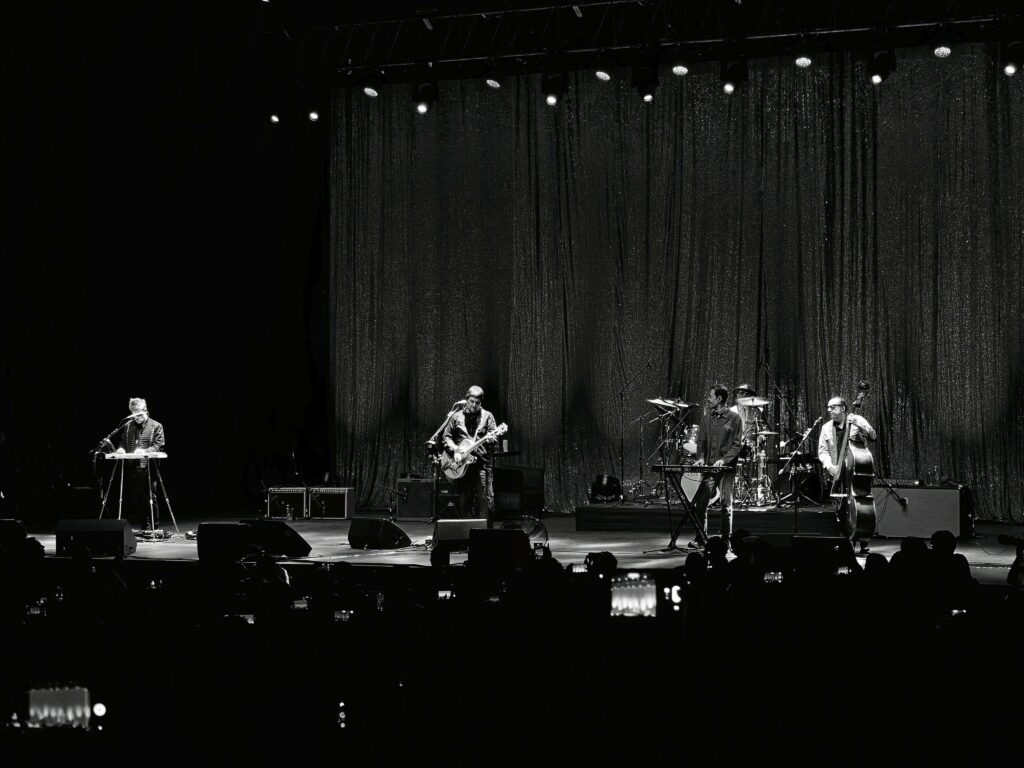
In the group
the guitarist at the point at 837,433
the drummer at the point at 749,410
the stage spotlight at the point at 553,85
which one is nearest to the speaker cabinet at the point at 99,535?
the guitarist at the point at 837,433

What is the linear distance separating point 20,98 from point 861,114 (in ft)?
34.3

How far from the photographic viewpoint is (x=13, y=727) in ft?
10.3

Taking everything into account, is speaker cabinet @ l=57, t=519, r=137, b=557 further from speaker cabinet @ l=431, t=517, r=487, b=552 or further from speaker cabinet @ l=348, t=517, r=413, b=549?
speaker cabinet @ l=431, t=517, r=487, b=552

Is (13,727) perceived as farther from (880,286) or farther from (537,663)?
(880,286)

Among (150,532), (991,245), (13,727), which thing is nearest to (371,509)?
(150,532)

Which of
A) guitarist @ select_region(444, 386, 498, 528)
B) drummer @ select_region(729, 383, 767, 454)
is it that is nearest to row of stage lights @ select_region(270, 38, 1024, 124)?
drummer @ select_region(729, 383, 767, 454)

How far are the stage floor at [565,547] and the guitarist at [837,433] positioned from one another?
3.31 feet

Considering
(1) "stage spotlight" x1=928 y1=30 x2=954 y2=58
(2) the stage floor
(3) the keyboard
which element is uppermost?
(1) "stage spotlight" x1=928 y1=30 x2=954 y2=58

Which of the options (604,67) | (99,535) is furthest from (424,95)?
(99,535)

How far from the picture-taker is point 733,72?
14234 millimetres

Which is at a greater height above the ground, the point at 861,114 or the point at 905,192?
the point at 861,114

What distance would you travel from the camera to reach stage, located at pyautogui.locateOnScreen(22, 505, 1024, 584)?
10.5 meters

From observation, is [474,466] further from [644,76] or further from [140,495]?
[644,76]

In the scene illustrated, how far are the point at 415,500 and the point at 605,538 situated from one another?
360cm
